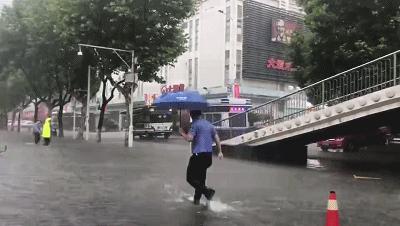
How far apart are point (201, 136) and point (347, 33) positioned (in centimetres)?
1375

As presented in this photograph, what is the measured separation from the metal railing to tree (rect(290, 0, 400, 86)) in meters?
3.23

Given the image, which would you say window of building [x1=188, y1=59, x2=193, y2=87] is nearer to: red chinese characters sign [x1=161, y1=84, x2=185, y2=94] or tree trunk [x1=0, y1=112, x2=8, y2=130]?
red chinese characters sign [x1=161, y1=84, x2=185, y2=94]

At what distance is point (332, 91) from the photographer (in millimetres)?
18906

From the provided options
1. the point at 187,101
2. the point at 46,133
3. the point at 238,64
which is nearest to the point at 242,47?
the point at 238,64

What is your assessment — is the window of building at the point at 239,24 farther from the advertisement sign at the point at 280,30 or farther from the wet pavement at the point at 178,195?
the wet pavement at the point at 178,195

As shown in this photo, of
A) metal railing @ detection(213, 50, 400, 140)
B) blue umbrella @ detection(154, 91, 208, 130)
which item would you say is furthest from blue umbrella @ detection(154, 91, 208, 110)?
metal railing @ detection(213, 50, 400, 140)

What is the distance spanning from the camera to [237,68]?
5316 centimetres

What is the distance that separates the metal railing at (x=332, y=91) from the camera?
16656mm

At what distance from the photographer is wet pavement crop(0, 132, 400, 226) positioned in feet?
30.1

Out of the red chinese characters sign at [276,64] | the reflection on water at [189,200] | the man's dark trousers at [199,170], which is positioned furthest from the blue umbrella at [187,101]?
the red chinese characters sign at [276,64]

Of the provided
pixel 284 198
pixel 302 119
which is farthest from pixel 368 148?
pixel 284 198

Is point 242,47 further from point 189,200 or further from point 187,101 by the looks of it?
point 189,200

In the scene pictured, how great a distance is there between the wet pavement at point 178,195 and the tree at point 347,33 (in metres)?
5.01

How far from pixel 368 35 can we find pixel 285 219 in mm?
14595
